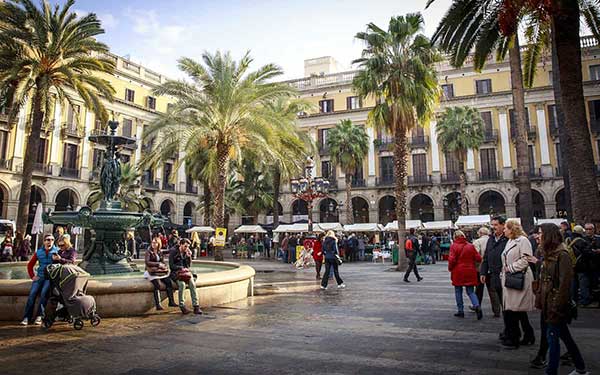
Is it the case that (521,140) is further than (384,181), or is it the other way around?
(384,181)

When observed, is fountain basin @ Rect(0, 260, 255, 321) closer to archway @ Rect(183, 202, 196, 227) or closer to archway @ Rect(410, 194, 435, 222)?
archway @ Rect(410, 194, 435, 222)

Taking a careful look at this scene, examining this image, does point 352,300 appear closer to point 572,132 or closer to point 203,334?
point 203,334

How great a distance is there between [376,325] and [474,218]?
21.8 meters

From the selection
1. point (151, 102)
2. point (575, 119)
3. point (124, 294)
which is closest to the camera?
point (124, 294)

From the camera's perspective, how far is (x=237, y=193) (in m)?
35.7

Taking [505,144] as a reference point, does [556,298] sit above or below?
below

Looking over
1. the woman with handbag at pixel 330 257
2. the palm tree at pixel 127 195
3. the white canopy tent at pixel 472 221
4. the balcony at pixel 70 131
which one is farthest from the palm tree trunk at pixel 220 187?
the balcony at pixel 70 131

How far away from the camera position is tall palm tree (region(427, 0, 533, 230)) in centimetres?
1029

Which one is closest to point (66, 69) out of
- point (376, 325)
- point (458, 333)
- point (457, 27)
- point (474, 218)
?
point (457, 27)

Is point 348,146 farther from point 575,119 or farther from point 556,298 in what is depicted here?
point 556,298

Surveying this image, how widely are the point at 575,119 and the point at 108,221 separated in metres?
10.1

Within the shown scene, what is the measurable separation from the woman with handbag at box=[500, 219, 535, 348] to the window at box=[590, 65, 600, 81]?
38.2m

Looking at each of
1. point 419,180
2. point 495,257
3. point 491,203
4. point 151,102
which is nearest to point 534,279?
point 495,257

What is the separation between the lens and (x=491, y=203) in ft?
125
